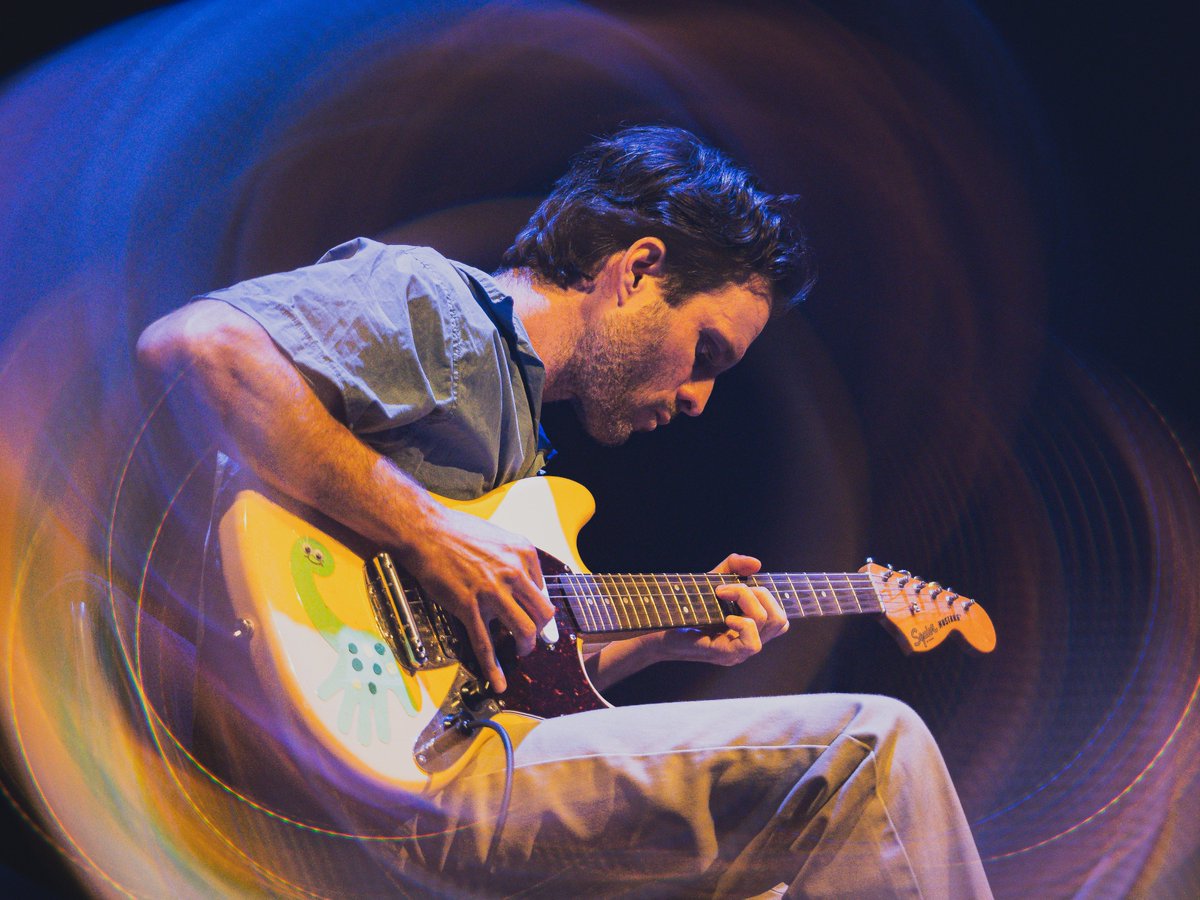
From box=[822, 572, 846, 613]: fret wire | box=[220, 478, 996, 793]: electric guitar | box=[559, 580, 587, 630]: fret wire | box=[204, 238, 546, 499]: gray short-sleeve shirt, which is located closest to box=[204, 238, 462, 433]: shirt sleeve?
box=[204, 238, 546, 499]: gray short-sleeve shirt

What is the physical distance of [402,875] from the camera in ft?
3.76

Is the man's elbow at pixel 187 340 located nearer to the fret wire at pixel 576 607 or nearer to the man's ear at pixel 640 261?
the fret wire at pixel 576 607

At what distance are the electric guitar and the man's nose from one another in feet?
1.85

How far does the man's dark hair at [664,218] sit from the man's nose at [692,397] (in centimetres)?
21

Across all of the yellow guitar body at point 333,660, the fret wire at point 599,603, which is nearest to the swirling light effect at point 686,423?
the yellow guitar body at point 333,660

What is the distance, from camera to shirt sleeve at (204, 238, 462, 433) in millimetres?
1238

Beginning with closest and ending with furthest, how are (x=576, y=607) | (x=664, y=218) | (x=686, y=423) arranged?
(x=576, y=607) < (x=664, y=218) < (x=686, y=423)

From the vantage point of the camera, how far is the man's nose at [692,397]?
2.09 metres

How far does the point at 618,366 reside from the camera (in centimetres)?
199

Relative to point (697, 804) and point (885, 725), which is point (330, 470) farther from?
point (885, 725)

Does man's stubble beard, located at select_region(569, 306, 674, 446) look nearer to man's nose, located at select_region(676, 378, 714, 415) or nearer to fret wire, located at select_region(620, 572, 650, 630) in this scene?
man's nose, located at select_region(676, 378, 714, 415)

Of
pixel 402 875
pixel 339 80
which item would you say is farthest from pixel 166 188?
pixel 402 875

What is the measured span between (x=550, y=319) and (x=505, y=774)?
1079 mm

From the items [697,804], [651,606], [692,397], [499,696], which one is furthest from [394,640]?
[692,397]
